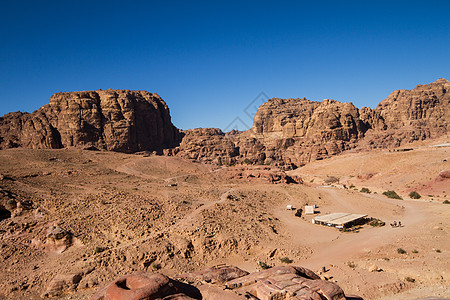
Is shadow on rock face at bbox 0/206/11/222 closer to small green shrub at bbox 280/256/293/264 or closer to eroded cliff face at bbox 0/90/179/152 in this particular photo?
small green shrub at bbox 280/256/293/264

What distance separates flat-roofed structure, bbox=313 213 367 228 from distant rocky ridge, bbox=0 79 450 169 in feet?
153

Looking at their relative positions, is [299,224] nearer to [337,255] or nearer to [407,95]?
[337,255]

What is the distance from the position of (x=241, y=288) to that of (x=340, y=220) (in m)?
18.1

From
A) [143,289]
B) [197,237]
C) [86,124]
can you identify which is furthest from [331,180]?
[86,124]

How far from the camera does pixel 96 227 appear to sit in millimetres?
22031

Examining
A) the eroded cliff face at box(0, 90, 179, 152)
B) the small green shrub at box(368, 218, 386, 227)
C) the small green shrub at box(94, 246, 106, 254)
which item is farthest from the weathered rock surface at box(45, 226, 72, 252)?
the eroded cliff face at box(0, 90, 179, 152)

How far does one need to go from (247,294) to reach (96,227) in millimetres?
15288

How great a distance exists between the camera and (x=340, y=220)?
26.8 meters

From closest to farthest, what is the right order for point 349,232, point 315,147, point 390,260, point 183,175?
point 390,260 < point 349,232 < point 183,175 < point 315,147

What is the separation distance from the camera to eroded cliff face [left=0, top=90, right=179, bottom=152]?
78.9 m

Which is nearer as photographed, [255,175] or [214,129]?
[255,175]

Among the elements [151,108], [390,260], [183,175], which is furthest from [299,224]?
[151,108]

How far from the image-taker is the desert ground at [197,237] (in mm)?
16453

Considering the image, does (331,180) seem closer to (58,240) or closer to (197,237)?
(197,237)
